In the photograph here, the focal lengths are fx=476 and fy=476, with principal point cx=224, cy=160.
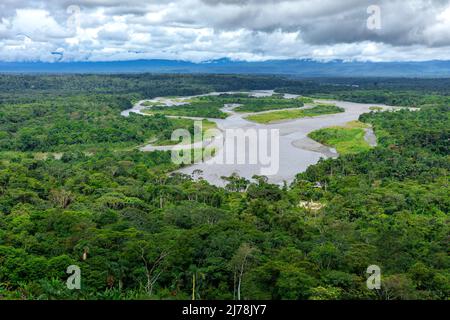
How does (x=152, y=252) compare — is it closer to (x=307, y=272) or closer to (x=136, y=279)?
(x=136, y=279)

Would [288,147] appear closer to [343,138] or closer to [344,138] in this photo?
[343,138]

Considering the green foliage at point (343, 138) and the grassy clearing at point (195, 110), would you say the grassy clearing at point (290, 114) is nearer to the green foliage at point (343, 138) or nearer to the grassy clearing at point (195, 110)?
the grassy clearing at point (195, 110)

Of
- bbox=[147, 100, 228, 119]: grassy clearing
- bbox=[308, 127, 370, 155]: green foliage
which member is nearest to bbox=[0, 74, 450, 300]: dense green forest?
bbox=[308, 127, 370, 155]: green foliage

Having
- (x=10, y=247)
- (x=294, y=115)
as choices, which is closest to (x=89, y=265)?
(x=10, y=247)

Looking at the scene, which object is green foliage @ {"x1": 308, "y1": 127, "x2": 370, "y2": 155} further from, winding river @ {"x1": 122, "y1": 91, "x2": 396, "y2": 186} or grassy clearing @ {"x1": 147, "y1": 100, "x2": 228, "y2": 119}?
grassy clearing @ {"x1": 147, "y1": 100, "x2": 228, "y2": 119}

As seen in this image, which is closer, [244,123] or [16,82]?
[244,123]
